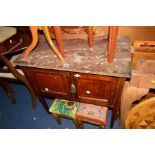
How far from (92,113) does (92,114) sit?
11mm

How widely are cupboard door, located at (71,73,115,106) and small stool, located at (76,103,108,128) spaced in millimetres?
102

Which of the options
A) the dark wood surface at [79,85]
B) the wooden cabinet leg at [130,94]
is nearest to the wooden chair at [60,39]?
the dark wood surface at [79,85]

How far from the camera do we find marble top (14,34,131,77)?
3.61ft

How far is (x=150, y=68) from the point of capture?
108 centimetres

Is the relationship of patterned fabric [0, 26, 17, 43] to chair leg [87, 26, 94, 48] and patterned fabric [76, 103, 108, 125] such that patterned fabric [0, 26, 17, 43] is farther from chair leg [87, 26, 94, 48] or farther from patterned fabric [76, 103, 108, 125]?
patterned fabric [76, 103, 108, 125]

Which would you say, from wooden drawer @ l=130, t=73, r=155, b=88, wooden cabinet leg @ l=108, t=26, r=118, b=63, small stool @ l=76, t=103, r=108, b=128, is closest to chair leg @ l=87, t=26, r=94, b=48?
Answer: wooden cabinet leg @ l=108, t=26, r=118, b=63

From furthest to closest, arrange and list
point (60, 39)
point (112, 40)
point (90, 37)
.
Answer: point (90, 37) < point (60, 39) < point (112, 40)

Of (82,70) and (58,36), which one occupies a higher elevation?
(58,36)

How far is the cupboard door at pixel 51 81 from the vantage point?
1.27 metres

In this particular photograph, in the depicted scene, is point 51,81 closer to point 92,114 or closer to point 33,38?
point 33,38

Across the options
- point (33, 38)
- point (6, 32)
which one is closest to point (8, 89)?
point (6, 32)

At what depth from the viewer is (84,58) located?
121 cm
